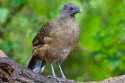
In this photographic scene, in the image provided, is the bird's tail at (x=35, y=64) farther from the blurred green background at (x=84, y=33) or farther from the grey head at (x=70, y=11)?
the blurred green background at (x=84, y=33)

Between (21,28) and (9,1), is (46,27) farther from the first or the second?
(9,1)

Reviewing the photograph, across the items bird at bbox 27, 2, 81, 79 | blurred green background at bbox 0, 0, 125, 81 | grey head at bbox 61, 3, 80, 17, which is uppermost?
grey head at bbox 61, 3, 80, 17

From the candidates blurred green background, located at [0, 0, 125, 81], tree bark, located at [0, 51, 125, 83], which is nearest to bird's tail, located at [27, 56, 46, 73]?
tree bark, located at [0, 51, 125, 83]

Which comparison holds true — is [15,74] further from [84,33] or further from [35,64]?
[84,33]

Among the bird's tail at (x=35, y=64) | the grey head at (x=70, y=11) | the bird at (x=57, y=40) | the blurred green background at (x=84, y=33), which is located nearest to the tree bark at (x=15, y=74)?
the bird at (x=57, y=40)

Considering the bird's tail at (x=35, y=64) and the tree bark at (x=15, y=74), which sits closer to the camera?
the tree bark at (x=15, y=74)

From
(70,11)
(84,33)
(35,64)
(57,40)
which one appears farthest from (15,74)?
(84,33)

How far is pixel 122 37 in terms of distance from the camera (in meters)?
10.6

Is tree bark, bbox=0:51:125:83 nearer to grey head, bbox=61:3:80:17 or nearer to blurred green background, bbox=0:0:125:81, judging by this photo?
grey head, bbox=61:3:80:17

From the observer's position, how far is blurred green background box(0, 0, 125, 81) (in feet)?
36.2

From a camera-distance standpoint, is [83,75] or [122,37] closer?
[122,37]

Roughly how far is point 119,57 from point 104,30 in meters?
0.86

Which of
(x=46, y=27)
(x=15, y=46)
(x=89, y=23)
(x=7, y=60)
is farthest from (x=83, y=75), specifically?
(x=7, y=60)

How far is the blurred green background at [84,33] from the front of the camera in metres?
11.0
